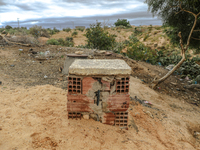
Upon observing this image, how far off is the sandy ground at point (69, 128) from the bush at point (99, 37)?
583 centimetres

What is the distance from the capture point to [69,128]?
8.61 ft

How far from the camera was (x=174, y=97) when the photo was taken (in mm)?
6109

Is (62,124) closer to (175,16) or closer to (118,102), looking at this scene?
(118,102)

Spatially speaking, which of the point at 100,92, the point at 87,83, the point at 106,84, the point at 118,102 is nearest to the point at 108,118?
the point at 118,102

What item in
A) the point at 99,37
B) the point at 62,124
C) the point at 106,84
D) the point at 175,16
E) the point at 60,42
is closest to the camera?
the point at 106,84

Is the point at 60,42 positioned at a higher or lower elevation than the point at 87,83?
higher

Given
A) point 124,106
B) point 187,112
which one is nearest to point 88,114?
point 124,106

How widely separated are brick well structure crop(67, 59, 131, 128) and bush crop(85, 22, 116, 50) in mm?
6861

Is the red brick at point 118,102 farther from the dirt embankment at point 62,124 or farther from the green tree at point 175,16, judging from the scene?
the green tree at point 175,16

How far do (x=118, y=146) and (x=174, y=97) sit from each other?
15.0 feet

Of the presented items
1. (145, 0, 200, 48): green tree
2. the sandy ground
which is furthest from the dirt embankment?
(145, 0, 200, 48): green tree

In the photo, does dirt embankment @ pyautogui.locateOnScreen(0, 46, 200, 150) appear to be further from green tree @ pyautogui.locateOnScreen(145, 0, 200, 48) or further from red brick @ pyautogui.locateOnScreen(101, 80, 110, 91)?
green tree @ pyautogui.locateOnScreen(145, 0, 200, 48)

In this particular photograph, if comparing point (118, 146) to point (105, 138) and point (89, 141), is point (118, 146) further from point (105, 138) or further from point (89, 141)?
point (89, 141)

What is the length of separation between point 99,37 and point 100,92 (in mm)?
6983
